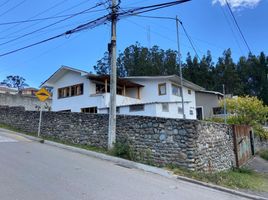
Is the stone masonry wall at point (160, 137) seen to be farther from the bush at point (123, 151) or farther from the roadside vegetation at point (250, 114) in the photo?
the roadside vegetation at point (250, 114)

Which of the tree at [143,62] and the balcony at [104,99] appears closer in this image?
the balcony at [104,99]

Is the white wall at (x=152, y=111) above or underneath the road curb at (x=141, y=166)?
above

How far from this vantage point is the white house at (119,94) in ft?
84.7

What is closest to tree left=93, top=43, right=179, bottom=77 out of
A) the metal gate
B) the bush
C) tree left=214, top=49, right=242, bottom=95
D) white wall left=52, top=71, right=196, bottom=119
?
tree left=214, top=49, right=242, bottom=95

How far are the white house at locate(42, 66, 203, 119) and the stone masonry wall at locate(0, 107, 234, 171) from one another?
9059 mm

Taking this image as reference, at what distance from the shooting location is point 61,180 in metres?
7.95

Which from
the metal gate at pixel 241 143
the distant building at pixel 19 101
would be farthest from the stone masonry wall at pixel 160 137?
the distant building at pixel 19 101

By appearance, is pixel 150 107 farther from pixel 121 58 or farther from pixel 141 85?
pixel 121 58

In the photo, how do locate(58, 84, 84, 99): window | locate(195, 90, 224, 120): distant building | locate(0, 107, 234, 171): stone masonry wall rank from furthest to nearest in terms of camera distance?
1. locate(195, 90, 224, 120): distant building
2. locate(58, 84, 84, 99): window
3. locate(0, 107, 234, 171): stone masonry wall

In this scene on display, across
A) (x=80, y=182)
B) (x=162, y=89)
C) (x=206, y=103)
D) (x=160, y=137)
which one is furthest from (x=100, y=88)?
(x=80, y=182)

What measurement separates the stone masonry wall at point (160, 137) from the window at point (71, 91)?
11.0 metres

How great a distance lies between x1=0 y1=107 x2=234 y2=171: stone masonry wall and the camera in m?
11.7

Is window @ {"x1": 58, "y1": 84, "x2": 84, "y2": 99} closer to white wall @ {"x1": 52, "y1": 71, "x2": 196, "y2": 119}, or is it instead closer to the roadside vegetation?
white wall @ {"x1": 52, "y1": 71, "x2": 196, "y2": 119}

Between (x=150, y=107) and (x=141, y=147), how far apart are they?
12.2m
